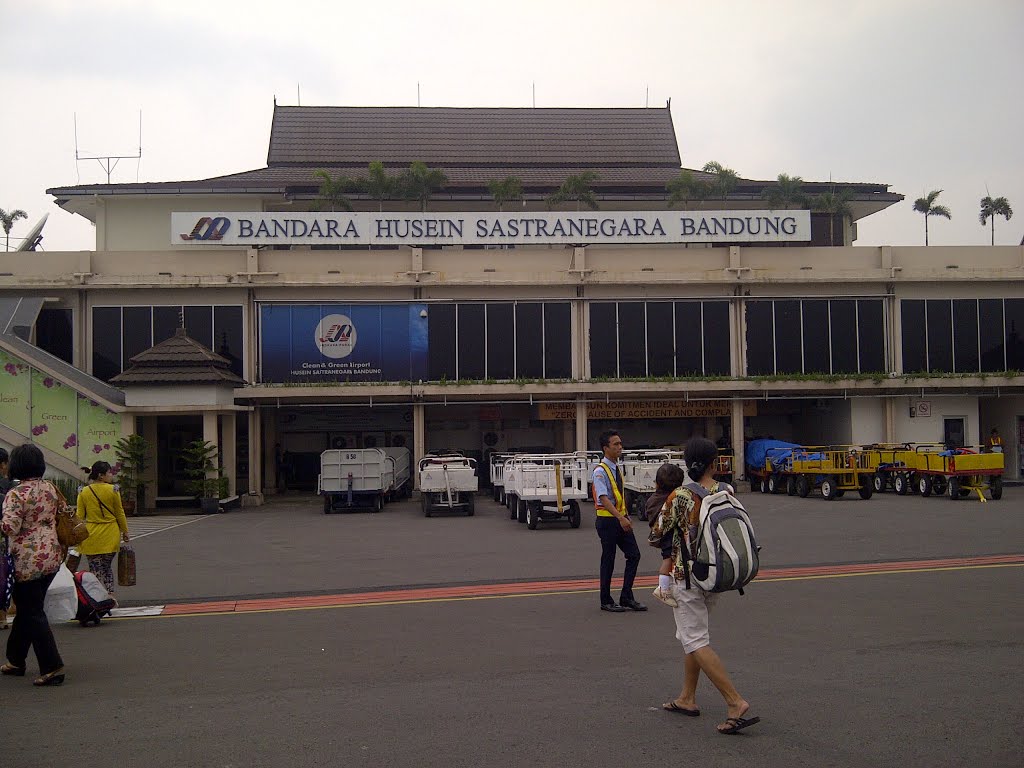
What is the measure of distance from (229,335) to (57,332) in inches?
236

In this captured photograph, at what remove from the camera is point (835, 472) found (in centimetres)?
2800

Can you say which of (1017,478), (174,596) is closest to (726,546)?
→ (174,596)

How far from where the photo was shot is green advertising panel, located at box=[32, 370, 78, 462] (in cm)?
2841

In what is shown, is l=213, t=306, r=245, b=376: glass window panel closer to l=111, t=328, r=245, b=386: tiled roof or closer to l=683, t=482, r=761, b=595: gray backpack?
l=111, t=328, r=245, b=386: tiled roof


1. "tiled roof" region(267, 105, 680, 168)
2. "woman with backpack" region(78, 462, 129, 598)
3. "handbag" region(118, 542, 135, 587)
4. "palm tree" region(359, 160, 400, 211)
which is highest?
"tiled roof" region(267, 105, 680, 168)

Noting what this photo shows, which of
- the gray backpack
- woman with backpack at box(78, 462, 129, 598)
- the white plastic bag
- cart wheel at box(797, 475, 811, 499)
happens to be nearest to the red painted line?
woman with backpack at box(78, 462, 129, 598)

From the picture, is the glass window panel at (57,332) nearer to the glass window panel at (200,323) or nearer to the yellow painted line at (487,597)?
the glass window panel at (200,323)

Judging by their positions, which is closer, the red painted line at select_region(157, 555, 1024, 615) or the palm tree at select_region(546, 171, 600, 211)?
the red painted line at select_region(157, 555, 1024, 615)

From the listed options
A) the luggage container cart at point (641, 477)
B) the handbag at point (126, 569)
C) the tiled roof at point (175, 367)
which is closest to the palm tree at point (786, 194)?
the luggage container cart at point (641, 477)

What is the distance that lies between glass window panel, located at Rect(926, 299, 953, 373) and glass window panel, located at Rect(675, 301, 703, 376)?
28.5 feet

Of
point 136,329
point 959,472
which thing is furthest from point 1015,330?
point 136,329

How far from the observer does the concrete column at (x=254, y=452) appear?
110ft

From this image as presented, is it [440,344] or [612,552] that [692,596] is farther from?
[440,344]

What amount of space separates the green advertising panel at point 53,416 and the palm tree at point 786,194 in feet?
100
